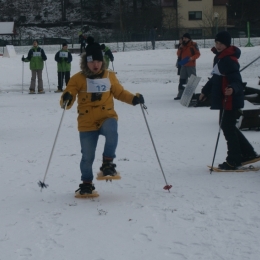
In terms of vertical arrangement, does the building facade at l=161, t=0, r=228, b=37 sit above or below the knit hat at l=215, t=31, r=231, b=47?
above

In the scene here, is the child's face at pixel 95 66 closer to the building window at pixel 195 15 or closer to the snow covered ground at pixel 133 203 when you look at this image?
the snow covered ground at pixel 133 203

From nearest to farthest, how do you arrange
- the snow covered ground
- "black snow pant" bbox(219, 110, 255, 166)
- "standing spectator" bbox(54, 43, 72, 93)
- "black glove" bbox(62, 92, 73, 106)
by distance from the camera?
the snow covered ground → "black glove" bbox(62, 92, 73, 106) → "black snow pant" bbox(219, 110, 255, 166) → "standing spectator" bbox(54, 43, 72, 93)

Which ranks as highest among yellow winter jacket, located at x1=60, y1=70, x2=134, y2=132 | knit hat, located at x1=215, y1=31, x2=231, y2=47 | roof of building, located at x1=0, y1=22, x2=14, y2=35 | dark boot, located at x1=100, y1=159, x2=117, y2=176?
roof of building, located at x1=0, y1=22, x2=14, y2=35

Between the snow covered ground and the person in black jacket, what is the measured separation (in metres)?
0.35

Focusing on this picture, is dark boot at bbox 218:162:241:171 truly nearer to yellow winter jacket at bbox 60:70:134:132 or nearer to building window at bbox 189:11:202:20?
yellow winter jacket at bbox 60:70:134:132

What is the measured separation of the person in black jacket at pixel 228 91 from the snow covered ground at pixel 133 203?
35 cm

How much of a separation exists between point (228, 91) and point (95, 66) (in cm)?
174

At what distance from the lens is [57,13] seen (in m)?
94.2

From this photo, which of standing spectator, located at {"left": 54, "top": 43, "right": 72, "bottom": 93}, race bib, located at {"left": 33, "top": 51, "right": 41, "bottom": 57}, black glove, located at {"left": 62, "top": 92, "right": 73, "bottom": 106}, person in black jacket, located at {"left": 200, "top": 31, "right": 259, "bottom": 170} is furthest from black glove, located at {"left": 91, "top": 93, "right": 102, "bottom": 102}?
race bib, located at {"left": 33, "top": 51, "right": 41, "bottom": 57}

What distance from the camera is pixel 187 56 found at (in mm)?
16500

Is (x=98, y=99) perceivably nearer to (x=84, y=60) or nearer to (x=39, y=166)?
(x=84, y=60)

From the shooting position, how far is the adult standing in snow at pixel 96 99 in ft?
21.8

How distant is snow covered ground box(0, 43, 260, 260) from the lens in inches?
197

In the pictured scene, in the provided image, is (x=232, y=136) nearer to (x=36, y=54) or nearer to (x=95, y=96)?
(x=95, y=96)
